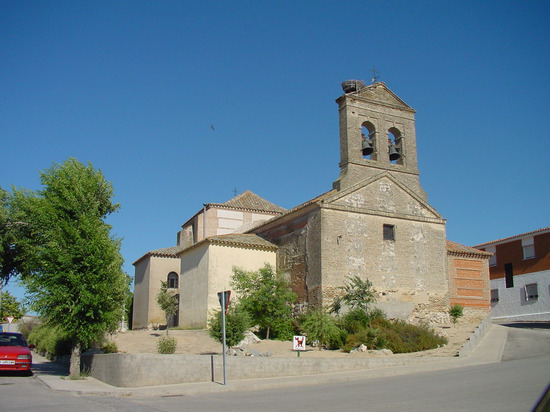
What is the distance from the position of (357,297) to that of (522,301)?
20971 mm

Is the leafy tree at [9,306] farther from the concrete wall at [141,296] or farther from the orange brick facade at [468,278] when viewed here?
the orange brick facade at [468,278]

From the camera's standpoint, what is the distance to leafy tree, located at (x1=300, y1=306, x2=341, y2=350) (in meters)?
20.8

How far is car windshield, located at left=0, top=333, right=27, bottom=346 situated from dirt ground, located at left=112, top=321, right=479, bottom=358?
13.0 feet

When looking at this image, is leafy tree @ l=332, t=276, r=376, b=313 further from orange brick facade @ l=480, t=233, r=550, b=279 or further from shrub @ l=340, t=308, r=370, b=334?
orange brick facade @ l=480, t=233, r=550, b=279

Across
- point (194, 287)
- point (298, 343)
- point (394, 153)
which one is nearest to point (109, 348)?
point (298, 343)

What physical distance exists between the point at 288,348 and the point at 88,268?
8.48 meters

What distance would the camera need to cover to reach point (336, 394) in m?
11.6

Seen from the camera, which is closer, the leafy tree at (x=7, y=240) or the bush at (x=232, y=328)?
the bush at (x=232, y=328)

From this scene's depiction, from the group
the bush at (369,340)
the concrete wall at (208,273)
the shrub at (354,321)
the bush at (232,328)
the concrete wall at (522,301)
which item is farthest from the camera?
the concrete wall at (522,301)

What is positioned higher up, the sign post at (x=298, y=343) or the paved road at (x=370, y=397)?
the sign post at (x=298, y=343)

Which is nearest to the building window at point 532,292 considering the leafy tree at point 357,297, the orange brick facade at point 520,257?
the orange brick facade at point 520,257

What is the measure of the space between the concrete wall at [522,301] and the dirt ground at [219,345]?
12.4 meters

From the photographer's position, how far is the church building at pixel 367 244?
25641mm

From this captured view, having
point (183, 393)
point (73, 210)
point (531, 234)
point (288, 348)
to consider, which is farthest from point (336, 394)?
point (531, 234)
